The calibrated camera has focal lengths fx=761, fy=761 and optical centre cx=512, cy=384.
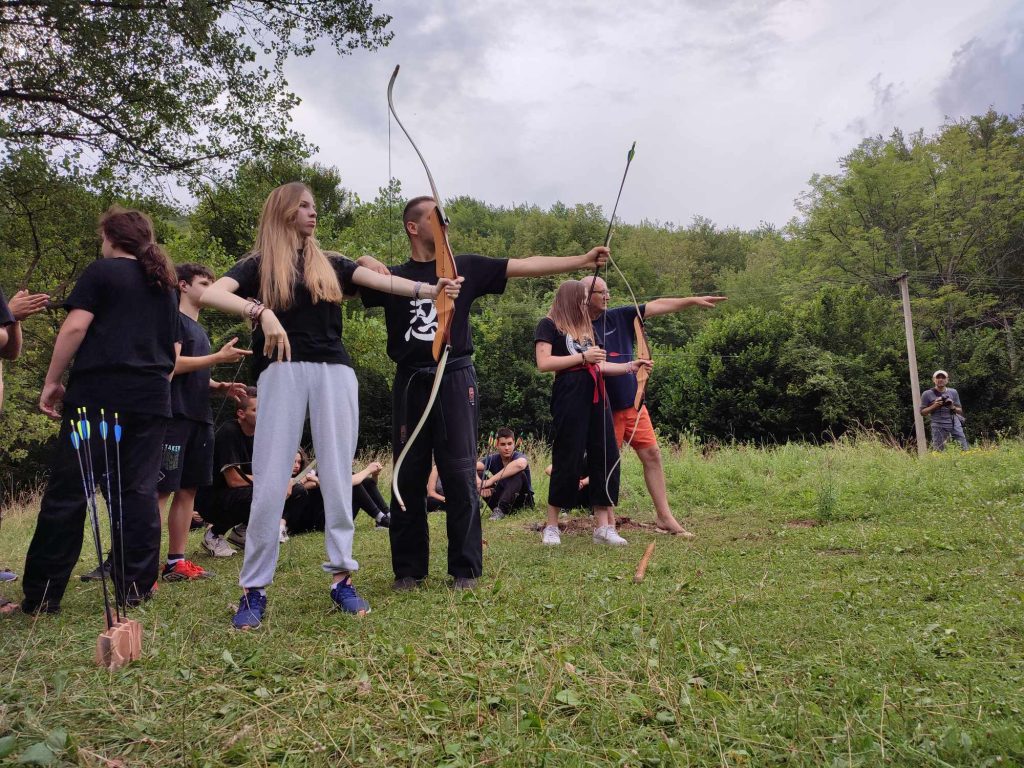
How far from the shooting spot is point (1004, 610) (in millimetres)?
3146

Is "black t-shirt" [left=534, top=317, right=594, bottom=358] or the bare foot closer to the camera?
"black t-shirt" [left=534, top=317, right=594, bottom=358]

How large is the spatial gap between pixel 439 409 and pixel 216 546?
10.0ft

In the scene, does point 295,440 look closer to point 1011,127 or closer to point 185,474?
point 185,474

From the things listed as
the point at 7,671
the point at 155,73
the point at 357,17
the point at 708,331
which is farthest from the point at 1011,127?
the point at 7,671

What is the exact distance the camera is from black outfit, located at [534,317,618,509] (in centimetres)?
598

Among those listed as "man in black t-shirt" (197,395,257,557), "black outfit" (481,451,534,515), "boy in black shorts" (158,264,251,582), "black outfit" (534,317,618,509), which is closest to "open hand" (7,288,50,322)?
"boy in black shorts" (158,264,251,582)

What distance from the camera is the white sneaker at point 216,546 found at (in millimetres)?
6059

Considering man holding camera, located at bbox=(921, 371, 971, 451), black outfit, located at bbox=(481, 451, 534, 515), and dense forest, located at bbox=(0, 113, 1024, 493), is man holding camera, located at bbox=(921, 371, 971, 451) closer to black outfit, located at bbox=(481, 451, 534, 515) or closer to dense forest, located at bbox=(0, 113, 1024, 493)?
dense forest, located at bbox=(0, 113, 1024, 493)

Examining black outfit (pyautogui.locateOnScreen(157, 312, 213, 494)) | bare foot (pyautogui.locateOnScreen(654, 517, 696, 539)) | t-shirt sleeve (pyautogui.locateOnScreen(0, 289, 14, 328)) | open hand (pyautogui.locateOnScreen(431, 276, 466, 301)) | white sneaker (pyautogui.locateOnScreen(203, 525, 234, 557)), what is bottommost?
bare foot (pyautogui.locateOnScreen(654, 517, 696, 539))

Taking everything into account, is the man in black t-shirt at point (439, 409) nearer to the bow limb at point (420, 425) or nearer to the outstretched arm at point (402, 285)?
the bow limb at point (420, 425)

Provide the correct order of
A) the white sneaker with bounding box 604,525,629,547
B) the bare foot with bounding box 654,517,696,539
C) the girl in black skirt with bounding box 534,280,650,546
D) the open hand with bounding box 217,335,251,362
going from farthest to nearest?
the bare foot with bounding box 654,517,696,539, the girl in black skirt with bounding box 534,280,650,546, the white sneaker with bounding box 604,525,629,547, the open hand with bounding box 217,335,251,362

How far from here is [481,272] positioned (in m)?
4.22

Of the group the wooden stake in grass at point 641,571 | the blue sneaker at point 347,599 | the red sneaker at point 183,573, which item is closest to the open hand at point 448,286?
the blue sneaker at point 347,599

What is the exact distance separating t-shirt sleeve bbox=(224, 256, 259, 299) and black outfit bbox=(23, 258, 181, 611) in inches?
28.1
